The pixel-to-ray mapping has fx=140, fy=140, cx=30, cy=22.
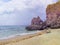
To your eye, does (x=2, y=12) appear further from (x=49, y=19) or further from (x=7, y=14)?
(x=49, y=19)

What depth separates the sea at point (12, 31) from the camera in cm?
225

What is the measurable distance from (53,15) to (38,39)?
0.55 metres

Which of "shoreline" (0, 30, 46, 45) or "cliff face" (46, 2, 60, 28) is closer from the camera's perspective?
"shoreline" (0, 30, 46, 45)

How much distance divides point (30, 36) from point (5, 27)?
45cm

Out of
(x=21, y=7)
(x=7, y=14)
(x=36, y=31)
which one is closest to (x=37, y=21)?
(x=36, y=31)

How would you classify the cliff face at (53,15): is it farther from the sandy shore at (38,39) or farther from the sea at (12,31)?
the sea at (12,31)

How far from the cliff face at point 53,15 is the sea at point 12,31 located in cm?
41

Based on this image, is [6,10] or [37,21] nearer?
[6,10]

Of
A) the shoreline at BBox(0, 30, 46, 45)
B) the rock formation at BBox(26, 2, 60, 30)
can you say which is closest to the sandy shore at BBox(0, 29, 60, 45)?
the shoreline at BBox(0, 30, 46, 45)

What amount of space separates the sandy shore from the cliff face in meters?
0.13

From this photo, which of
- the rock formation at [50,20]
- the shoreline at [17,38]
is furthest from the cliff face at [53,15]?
Answer: the shoreline at [17,38]

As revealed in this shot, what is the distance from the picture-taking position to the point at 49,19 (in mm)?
2578

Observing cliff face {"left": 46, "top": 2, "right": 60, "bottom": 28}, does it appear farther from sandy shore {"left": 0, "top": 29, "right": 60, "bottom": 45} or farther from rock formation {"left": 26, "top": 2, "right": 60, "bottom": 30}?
sandy shore {"left": 0, "top": 29, "right": 60, "bottom": 45}

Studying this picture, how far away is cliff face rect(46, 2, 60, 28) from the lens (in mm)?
2559
